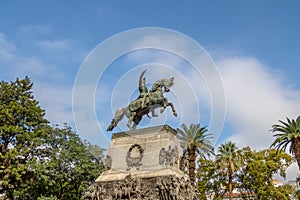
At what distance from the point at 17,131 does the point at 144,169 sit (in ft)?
47.2

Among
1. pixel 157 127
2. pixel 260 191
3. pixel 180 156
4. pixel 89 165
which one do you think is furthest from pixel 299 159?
pixel 89 165

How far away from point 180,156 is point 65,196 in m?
16.9

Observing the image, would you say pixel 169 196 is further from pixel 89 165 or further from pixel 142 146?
pixel 89 165

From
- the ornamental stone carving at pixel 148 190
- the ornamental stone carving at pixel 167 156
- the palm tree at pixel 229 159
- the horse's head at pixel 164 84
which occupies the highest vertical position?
the horse's head at pixel 164 84

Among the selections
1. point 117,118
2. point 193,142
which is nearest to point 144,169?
point 117,118

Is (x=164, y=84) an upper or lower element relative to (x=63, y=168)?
upper

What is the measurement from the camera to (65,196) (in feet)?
107

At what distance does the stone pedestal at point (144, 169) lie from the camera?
57.9 ft

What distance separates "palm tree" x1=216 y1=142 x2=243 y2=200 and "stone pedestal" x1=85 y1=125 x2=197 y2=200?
1541cm

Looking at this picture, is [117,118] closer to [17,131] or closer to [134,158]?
[134,158]

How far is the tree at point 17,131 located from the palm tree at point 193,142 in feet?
46.2

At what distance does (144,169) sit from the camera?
19.3 m

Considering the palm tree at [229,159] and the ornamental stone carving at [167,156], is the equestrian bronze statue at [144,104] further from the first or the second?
the palm tree at [229,159]

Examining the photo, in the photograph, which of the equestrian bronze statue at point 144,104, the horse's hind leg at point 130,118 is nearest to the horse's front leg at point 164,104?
the equestrian bronze statue at point 144,104
